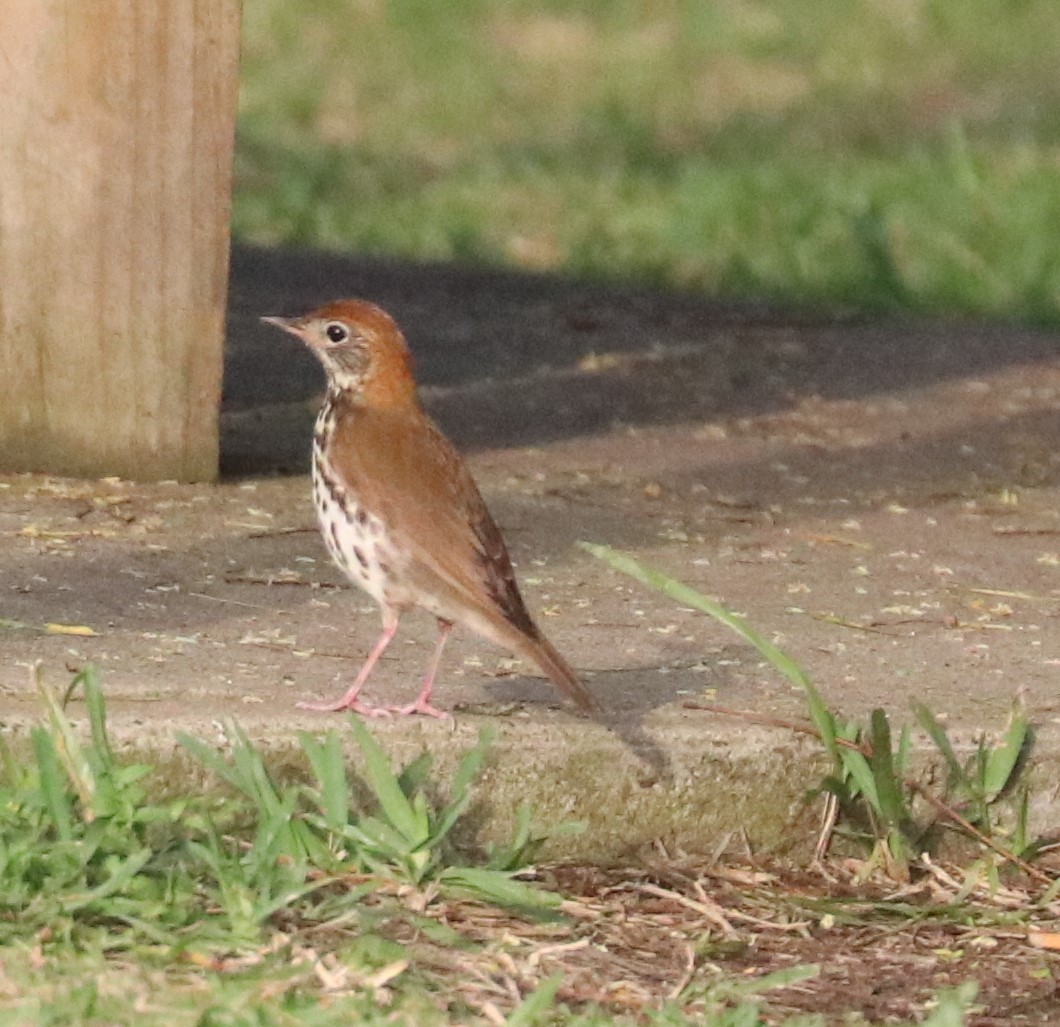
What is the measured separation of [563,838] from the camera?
382cm

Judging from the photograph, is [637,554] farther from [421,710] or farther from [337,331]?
[421,710]

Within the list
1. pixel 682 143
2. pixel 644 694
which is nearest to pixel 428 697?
pixel 644 694

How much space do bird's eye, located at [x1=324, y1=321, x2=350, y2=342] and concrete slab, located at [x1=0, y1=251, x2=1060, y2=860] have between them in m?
0.48

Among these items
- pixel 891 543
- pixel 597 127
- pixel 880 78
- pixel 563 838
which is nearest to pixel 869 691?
pixel 563 838

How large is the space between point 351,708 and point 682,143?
9159 mm

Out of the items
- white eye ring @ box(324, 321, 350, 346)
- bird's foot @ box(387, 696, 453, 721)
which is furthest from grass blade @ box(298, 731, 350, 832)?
white eye ring @ box(324, 321, 350, 346)

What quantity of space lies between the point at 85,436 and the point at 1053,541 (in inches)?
80.1

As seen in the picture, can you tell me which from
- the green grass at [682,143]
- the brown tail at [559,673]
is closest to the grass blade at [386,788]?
the brown tail at [559,673]

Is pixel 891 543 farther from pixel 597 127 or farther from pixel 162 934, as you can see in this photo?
pixel 597 127

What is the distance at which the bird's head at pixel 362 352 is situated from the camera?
4395mm

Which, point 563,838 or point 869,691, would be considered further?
point 869,691

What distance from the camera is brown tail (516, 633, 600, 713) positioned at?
146 inches

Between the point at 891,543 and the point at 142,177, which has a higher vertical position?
the point at 142,177

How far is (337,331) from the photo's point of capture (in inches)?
176
